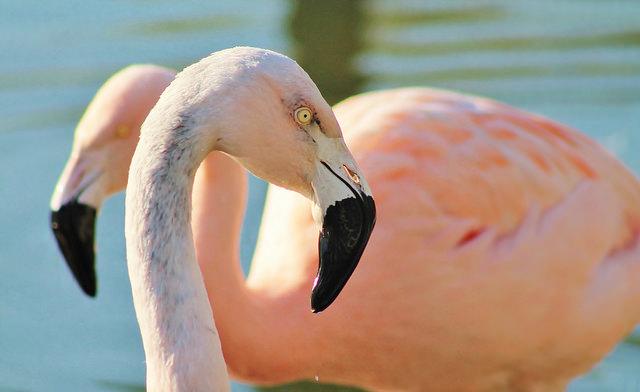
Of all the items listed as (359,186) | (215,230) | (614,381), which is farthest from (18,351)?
(359,186)

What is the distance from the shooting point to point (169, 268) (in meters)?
2.97

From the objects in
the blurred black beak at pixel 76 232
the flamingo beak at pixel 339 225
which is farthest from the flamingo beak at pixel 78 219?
the flamingo beak at pixel 339 225

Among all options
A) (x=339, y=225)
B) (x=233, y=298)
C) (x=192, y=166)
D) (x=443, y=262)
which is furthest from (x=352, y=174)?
(x=443, y=262)

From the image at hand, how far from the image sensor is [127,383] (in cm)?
553

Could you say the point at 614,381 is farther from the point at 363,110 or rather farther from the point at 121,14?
the point at 121,14

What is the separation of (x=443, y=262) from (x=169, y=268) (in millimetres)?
1884

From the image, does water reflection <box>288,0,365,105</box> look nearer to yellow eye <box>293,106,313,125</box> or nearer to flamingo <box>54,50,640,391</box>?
flamingo <box>54,50,640,391</box>

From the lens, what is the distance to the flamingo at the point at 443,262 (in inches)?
178

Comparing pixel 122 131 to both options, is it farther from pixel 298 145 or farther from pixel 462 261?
pixel 298 145

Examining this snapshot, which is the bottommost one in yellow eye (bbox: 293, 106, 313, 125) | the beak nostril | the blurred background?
the beak nostril

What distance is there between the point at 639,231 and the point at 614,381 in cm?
71

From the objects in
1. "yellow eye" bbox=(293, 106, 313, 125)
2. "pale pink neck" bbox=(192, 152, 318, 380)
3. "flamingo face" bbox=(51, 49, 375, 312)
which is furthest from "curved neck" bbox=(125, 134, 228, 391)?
"pale pink neck" bbox=(192, 152, 318, 380)

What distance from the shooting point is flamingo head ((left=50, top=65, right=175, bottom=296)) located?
447 cm

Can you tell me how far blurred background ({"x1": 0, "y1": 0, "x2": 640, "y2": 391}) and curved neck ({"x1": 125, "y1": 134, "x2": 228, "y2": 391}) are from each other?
260 centimetres
